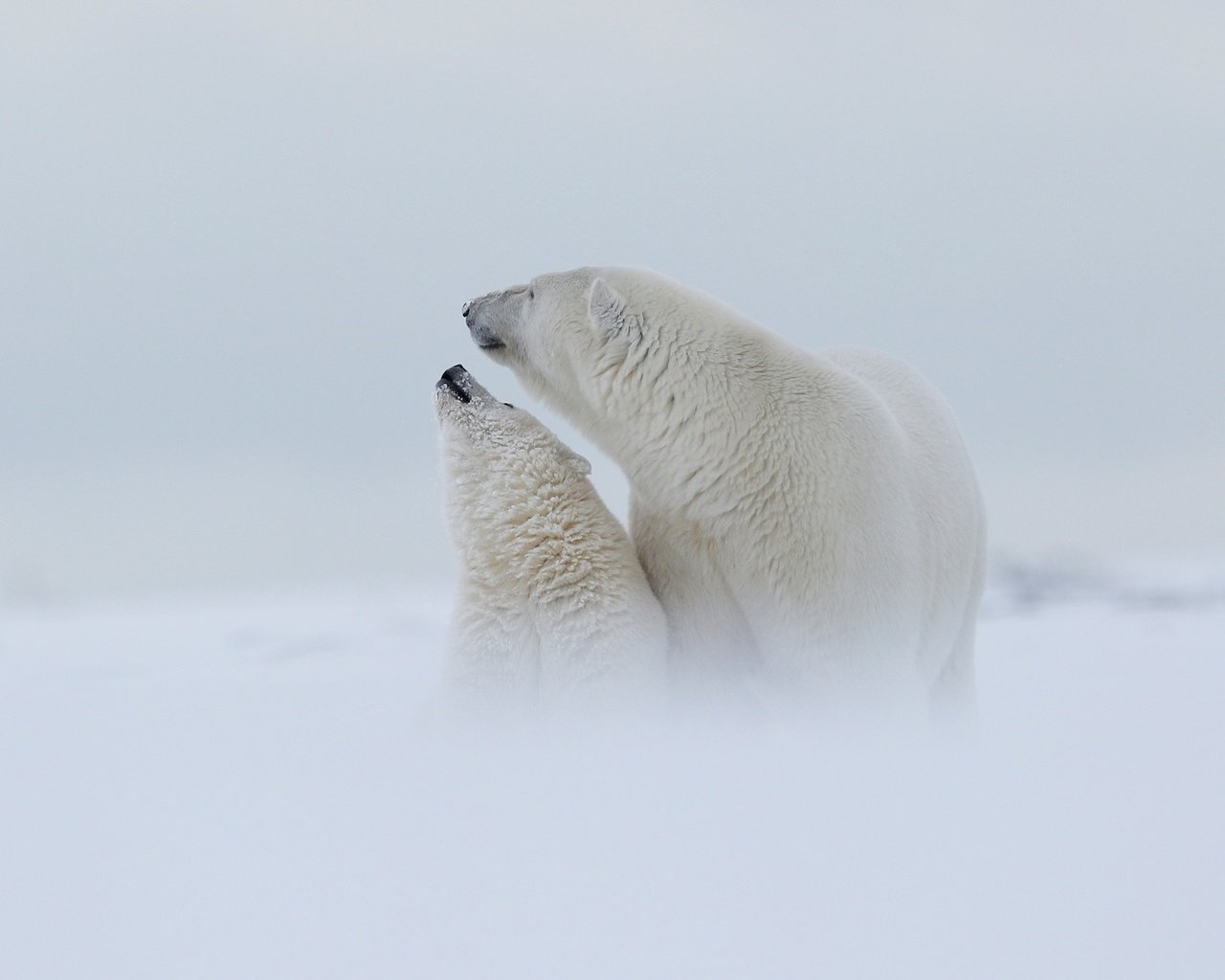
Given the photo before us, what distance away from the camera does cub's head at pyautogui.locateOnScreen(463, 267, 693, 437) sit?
4195 mm

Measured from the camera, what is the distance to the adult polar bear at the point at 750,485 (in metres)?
4.03

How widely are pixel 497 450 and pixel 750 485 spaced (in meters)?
0.74

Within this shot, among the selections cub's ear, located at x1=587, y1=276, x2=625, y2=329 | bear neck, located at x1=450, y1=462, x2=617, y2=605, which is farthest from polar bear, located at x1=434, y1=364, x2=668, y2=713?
cub's ear, located at x1=587, y1=276, x2=625, y2=329

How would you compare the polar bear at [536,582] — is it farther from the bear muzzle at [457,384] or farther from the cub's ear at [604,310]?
the cub's ear at [604,310]

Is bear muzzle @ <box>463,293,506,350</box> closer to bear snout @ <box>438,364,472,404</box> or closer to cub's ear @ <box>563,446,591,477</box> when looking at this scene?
bear snout @ <box>438,364,472,404</box>

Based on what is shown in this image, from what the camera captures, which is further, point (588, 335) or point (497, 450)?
point (588, 335)

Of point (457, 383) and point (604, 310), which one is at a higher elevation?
point (604, 310)

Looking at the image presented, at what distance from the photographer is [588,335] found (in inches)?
168

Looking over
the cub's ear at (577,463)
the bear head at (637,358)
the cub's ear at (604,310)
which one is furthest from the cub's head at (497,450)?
the cub's ear at (604,310)

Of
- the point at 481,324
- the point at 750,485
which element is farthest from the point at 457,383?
the point at 750,485

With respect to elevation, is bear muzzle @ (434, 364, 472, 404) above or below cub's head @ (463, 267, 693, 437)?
below

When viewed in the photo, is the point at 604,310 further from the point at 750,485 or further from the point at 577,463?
the point at 750,485

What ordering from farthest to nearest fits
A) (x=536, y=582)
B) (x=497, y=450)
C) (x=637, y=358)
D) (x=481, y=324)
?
(x=481, y=324) → (x=637, y=358) → (x=497, y=450) → (x=536, y=582)

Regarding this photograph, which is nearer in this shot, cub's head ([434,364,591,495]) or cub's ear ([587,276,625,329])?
cub's head ([434,364,591,495])
